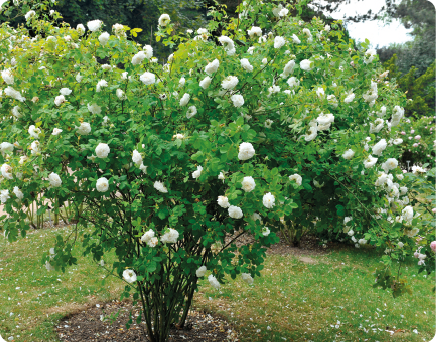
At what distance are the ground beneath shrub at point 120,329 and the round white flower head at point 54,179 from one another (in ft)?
5.17

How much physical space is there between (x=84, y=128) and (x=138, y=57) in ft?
1.79

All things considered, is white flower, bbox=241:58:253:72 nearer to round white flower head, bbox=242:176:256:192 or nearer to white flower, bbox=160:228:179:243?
round white flower head, bbox=242:176:256:192

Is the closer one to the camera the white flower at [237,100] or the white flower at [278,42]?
the white flower at [237,100]

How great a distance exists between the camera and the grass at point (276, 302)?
3639mm

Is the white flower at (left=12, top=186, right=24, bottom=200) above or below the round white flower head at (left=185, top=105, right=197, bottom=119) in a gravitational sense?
below

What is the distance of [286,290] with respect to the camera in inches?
186

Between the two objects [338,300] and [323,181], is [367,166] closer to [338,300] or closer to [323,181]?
[323,181]

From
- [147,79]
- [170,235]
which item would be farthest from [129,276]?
[147,79]

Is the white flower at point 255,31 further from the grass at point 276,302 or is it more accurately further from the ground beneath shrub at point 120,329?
the ground beneath shrub at point 120,329

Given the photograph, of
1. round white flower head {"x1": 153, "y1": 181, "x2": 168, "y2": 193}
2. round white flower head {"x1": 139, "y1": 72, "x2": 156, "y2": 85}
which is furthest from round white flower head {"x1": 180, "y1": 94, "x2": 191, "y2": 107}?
round white flower head {"x1": 153, "y1": 181, "x2": 168, "y2": 193}

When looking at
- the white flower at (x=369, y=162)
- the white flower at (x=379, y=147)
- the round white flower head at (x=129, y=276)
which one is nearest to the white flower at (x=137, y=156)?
the round white flower head at (x=129, y=276)

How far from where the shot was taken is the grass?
364 cm

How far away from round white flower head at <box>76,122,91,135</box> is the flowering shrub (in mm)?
25

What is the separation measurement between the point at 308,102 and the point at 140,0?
14628 mm
